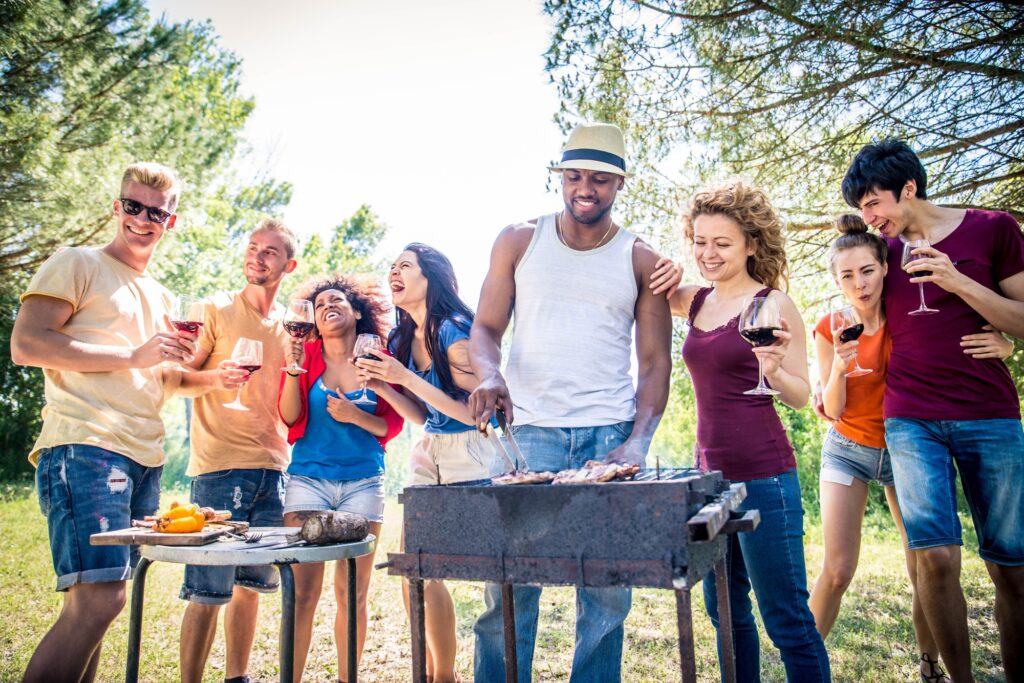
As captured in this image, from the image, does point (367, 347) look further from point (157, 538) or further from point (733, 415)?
point (733, 415)

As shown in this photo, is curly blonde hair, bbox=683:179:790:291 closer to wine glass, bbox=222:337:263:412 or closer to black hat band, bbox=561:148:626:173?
black hat band, bbox=561:148:626:173

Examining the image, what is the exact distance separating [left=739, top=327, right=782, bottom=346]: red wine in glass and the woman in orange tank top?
0.79 m

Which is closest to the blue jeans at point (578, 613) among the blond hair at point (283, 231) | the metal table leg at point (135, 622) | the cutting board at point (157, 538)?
the cutting board at point (157, 538)

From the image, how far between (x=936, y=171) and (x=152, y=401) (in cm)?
555

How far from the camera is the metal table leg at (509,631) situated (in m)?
2.77

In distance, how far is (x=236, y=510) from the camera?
385 cm

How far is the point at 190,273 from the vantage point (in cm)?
1703

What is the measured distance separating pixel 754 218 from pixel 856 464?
1.41 m

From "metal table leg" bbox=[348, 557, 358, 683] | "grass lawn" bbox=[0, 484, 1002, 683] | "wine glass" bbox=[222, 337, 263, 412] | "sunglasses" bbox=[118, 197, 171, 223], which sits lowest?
"grass lawn" bbox=[0, 484, 1002, 683]

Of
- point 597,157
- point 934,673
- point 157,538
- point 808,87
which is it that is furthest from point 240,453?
point 808,87

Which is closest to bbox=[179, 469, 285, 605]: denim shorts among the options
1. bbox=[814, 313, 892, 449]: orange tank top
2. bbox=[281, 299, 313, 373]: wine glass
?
bbox=[281, 299, 313, 373]: wine glass

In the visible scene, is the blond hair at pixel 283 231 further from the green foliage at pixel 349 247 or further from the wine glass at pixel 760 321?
the green foliage at pixel 349 247

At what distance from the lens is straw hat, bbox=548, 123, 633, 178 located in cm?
310

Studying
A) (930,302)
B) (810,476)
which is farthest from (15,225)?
(810,476)
